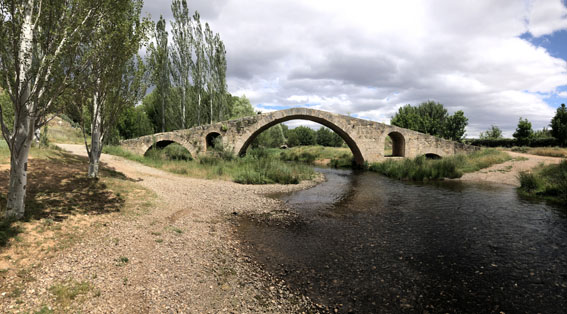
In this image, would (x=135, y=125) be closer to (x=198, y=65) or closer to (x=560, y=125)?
(x=198, y=65)

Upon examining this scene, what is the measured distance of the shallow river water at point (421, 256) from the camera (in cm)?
480

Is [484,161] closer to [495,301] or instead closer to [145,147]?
[495,301]

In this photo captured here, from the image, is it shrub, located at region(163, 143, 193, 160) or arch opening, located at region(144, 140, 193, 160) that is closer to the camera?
arch opening, located at region(144, 140, 193, 160)

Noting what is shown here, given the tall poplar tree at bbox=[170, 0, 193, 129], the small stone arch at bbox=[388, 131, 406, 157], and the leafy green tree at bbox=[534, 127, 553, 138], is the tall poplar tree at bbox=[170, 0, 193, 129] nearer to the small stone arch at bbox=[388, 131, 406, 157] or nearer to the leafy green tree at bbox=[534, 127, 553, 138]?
the small stone arch at bbox=[388, 131, 406, 157]

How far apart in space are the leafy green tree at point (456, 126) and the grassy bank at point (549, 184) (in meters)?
38.7

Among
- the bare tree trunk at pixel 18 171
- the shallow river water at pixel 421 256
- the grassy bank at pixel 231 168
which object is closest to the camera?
the shallow river water at pixel 421 256

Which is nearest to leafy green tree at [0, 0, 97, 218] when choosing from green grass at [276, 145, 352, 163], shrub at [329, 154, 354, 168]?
shrub at [329, 154, 354, 168]

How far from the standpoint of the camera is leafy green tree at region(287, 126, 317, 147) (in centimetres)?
7538

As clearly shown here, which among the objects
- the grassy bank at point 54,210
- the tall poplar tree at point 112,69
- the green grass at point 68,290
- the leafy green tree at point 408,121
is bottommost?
the green grass at point 68,290

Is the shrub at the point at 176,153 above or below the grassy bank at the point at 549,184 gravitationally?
above

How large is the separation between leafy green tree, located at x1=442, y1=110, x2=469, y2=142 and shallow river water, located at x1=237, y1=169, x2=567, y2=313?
45253 millimetres

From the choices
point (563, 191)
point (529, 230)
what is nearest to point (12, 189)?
point (529, 230)

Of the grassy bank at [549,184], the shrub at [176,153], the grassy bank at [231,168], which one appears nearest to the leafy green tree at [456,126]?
the grassy bank at [549,184]

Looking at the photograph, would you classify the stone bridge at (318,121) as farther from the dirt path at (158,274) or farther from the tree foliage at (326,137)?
the tree foliage at (326,137)
